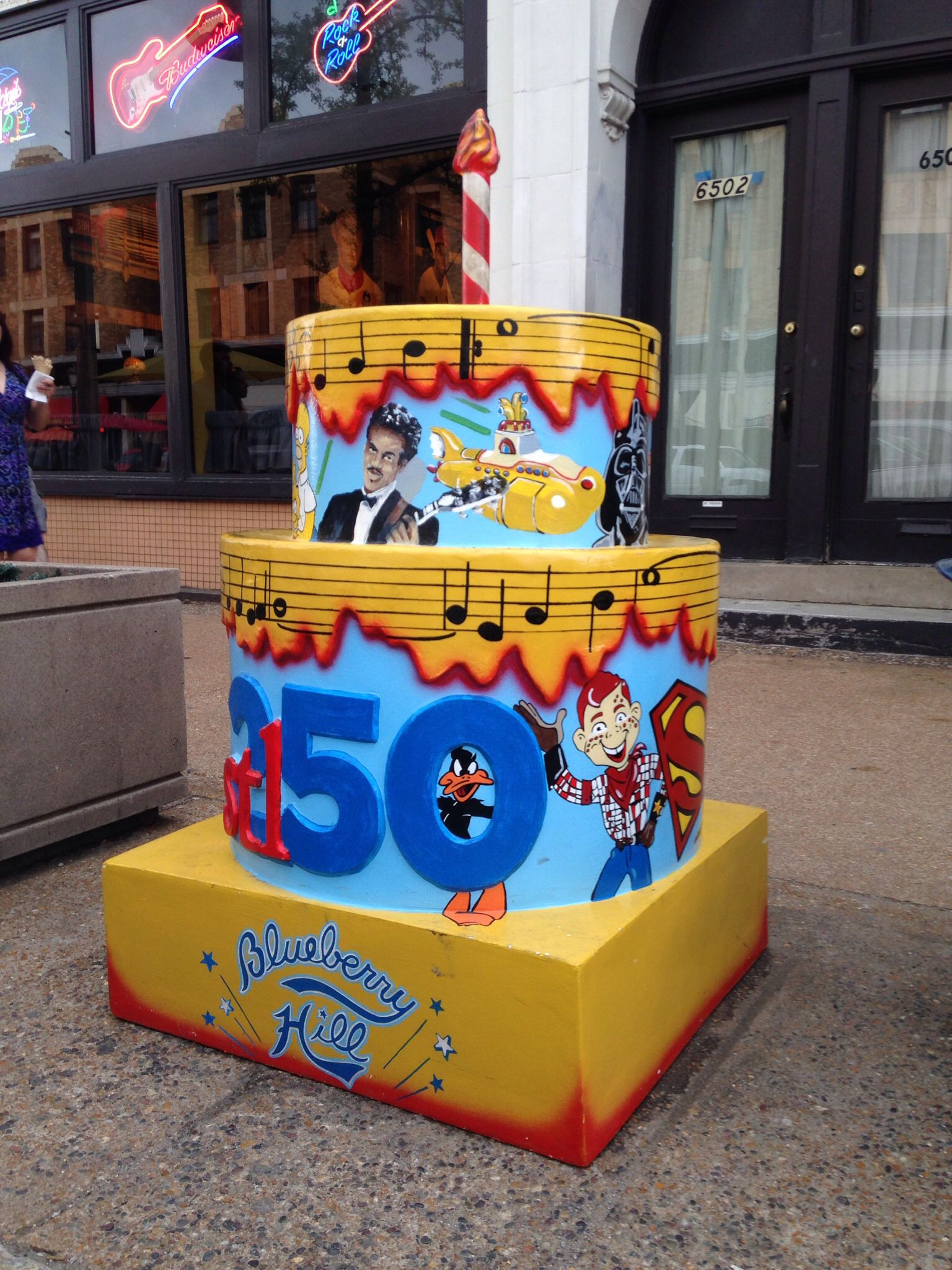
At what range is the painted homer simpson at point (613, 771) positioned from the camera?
1921mm

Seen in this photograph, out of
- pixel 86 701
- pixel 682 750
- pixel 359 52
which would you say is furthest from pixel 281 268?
pixel 682 750

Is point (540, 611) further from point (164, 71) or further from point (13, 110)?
point (13, 110)

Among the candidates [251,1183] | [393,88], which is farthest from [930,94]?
[251,1183]

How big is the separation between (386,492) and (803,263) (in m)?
4.85

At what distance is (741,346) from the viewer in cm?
648

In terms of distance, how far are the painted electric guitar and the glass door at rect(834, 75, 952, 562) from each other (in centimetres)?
461

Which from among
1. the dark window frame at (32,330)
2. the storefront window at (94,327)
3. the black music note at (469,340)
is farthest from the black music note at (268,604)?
the dark window frame at (32,330)

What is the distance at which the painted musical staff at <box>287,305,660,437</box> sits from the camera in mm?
1971

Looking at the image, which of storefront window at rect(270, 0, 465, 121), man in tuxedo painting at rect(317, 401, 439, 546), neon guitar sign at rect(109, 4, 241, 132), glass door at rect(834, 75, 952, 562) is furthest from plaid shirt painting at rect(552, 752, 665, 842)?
neon guitar sign at rect(109, 4, 241, 132)

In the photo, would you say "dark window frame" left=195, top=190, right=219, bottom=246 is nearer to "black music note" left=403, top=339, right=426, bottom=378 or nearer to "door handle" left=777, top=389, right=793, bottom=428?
"door handle" left=777, top=389, right=793, bottom=428

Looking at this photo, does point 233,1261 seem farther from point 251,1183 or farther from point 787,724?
point 787,724

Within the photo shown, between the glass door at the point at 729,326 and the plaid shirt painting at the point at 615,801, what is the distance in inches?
182

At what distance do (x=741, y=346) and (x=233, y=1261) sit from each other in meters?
6.01

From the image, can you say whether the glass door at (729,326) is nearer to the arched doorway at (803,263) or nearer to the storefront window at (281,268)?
the arched doorway at (803,263)
